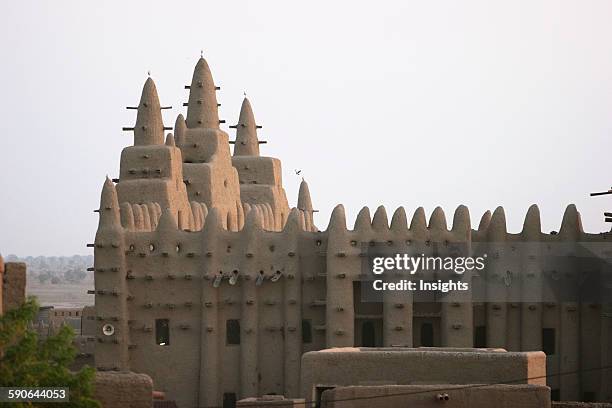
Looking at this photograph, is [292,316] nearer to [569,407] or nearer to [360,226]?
[360,226]

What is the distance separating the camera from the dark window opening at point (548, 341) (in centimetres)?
5184

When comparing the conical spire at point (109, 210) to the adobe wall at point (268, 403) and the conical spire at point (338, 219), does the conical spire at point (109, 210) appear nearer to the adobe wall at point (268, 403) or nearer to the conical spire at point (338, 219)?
the conical spire at point (338, 219)

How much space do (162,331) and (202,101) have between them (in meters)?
14.2

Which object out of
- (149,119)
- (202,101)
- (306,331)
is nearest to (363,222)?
(306,331)

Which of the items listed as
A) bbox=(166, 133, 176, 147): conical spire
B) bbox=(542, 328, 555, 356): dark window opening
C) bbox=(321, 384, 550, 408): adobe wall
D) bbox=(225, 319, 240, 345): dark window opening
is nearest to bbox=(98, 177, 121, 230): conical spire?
bbox=(225, 319, 240, 345): dark window opening

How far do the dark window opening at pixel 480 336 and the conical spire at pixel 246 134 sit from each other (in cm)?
2210

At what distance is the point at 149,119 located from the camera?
59375mm

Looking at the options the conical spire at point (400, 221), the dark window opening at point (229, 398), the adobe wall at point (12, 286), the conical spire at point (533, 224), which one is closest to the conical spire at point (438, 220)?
the conical spire at point (400, 221)

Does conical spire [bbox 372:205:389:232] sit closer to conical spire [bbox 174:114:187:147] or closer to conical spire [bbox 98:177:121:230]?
conical spire [bbox 98:177:121:230]

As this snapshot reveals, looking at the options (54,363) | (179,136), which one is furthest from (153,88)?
(54,363)

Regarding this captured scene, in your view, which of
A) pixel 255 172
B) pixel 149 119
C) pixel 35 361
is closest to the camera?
pixel 35 361

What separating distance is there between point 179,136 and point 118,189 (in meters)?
7.32

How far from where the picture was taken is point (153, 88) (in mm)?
60156

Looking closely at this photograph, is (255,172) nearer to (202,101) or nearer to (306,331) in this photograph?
(202,101)
